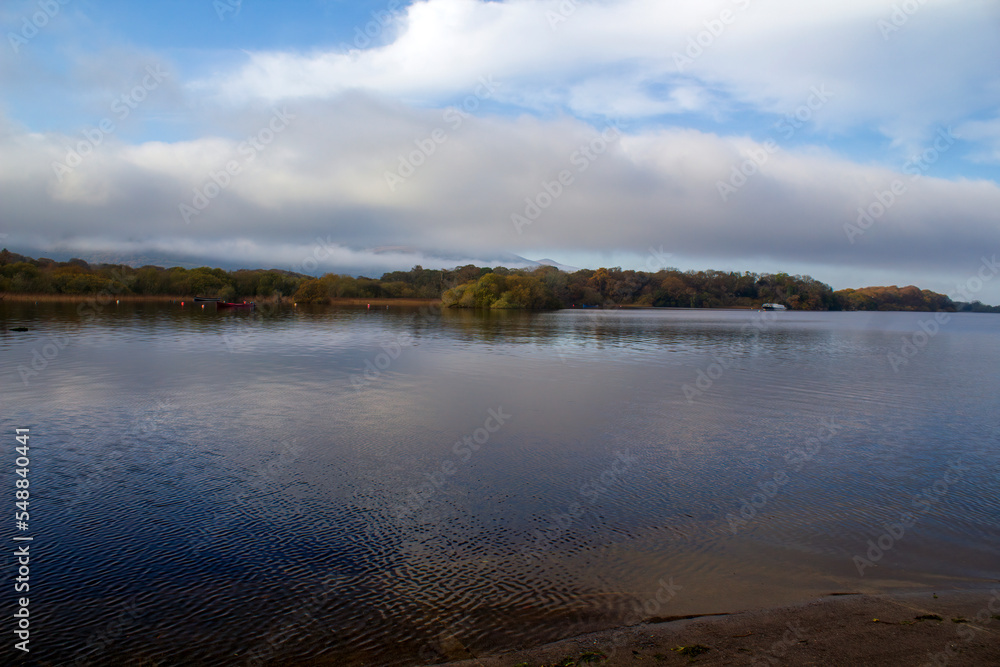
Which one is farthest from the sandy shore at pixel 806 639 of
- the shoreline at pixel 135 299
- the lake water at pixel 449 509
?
the shoreline at pixel 135 299

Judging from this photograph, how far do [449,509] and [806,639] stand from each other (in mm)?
4663

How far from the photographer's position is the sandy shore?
4652 mm

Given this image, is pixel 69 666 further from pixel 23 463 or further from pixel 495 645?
pixel 23 463

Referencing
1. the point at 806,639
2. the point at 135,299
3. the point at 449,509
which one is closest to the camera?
the point at 806,639

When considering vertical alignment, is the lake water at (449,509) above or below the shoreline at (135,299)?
below

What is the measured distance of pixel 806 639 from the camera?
500 cm

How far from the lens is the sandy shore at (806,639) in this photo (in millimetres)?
4652

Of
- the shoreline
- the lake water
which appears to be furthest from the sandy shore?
the shoreline

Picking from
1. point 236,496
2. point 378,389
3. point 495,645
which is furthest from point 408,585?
point 378,389

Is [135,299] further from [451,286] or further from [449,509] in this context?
[449,509]

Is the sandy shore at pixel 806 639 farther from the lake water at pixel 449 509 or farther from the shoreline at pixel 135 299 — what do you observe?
the shoreline at pixel 135 299

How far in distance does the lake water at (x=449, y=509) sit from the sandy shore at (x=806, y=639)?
34 cm

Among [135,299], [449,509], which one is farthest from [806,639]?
[135,299]

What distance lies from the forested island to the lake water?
327ft
